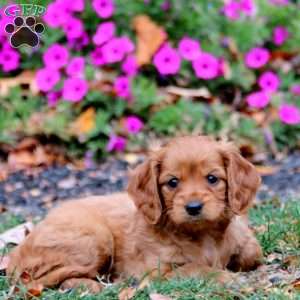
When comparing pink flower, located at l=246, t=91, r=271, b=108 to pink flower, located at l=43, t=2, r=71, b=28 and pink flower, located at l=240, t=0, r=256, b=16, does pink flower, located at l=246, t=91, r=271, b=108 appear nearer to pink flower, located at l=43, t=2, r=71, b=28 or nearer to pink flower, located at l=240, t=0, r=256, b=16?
pink flower, located at l=240, t=0, r=256, b=16

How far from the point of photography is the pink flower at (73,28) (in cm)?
1085

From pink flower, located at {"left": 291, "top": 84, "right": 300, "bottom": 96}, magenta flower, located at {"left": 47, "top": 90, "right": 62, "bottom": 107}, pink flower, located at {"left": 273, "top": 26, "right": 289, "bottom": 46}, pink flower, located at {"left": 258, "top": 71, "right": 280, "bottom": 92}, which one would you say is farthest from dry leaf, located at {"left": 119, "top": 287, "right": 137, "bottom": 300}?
pink flower, located at {"left": 273, "top": 26, "right": 289, "bottom": 46}

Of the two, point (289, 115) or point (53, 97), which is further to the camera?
point (289, 115)

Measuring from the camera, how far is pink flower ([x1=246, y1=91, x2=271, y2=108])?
11336 millimetres

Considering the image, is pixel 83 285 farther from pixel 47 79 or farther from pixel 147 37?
pixel 147 37

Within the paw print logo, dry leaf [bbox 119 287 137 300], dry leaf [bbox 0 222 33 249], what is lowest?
dry leaf [bbox 0 222 33 249]

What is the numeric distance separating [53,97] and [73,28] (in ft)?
2.92

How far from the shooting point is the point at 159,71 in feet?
36.2

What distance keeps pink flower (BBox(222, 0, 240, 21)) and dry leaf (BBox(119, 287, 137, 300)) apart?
6558 mm

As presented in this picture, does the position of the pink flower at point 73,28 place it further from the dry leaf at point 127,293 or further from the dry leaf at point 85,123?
the dry leaf at point 127,293

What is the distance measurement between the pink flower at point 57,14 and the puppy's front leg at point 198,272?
5493mm

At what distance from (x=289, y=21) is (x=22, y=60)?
12.2ft

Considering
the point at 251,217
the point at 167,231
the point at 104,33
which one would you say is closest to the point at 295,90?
the point at 104,33

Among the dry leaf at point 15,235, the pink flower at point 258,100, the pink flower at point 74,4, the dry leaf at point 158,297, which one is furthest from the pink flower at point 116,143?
the dry leaf at point 158,297
